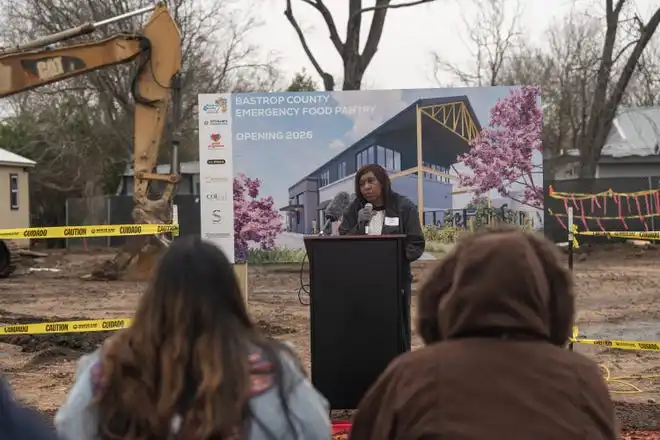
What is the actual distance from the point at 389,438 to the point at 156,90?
1377cm

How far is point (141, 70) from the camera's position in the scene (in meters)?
15.2

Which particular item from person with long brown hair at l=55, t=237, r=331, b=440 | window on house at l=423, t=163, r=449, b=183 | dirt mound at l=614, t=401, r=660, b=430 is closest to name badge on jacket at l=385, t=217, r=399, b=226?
dirt mound at l=614, t=401, r=660, b=430

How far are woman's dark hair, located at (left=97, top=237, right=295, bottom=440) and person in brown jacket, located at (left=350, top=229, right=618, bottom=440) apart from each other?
41 centimetres

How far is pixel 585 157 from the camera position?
27375 millimetres

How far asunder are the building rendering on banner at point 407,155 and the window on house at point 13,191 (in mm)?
18966

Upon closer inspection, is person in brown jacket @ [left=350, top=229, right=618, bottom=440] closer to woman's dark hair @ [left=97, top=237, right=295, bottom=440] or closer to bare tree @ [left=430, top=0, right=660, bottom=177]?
woman's dark hair @ [left=97, top=237, right=295, bottom=440]

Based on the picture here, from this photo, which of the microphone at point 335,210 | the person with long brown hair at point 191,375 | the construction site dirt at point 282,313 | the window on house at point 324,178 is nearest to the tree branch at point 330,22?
the construction site dirt at point 282,313

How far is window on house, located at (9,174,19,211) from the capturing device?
98.8ft

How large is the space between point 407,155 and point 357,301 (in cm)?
961

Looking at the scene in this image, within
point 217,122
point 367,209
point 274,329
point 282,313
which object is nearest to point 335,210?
point 367,209

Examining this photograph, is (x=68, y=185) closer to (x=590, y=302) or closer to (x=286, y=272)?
(x=286, y=272)

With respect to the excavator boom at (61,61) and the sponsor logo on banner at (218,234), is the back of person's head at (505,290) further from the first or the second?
the excavator boom at (61,61)

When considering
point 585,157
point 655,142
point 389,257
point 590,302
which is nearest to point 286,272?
point 590,302

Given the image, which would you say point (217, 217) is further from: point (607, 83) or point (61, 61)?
point (607, 83)
